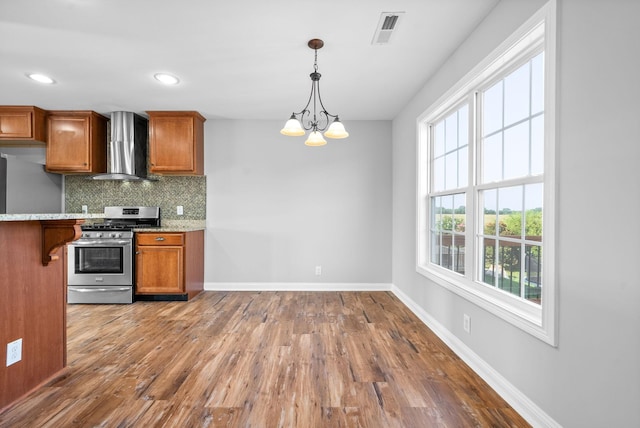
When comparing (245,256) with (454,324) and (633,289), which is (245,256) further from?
(633,289)

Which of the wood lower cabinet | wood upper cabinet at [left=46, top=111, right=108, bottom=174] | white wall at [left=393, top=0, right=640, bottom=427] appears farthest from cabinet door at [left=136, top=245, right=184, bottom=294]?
white wall at [left=393, top=0, right=640, bottom=427]

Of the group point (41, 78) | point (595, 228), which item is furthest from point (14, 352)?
point (595, 228)

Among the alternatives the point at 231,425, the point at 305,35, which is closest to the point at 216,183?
the point at 305,35

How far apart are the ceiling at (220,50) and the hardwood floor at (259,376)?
2.37m

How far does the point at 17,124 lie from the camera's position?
158 inches

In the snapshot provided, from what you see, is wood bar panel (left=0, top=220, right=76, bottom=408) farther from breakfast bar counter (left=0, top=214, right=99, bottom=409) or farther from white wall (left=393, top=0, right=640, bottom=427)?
white wall (left=393, top=0, right=640, bottom=427)

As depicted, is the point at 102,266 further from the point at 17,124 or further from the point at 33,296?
the point at 33,296

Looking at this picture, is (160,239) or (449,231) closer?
(449,231)

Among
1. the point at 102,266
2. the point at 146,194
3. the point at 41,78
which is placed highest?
the point at 41,78

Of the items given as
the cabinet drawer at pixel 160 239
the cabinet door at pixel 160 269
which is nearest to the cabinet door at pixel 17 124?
the cabinet drawer at pixel 160 239

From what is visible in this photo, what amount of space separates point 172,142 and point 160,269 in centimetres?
160

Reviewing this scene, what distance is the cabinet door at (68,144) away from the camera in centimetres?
420

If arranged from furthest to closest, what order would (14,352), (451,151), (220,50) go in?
(451,151), (220,50), (14,352)

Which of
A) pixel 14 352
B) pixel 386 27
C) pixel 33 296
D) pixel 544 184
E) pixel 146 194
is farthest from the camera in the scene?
pixel 146 194
